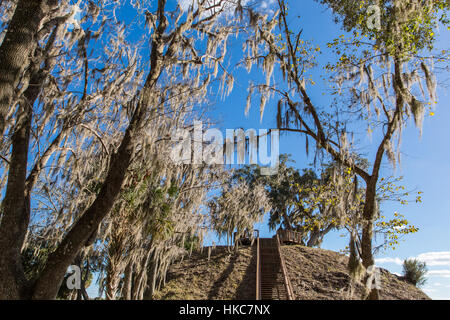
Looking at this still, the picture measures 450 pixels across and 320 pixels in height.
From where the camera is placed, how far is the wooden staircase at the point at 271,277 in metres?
12.0

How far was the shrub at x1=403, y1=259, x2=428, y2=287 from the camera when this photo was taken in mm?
15802

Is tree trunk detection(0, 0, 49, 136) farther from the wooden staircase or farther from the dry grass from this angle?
the dry grass

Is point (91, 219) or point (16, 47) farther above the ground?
point (16, 47)

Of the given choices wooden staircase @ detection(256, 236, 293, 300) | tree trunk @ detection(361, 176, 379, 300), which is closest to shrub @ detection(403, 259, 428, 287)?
wooden staircase @ detection(256, 236, 293, 300)

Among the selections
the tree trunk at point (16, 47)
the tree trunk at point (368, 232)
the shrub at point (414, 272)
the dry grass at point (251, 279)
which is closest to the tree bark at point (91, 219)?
the tree trunk at point (16, 47)

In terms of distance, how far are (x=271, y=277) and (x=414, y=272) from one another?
789cm

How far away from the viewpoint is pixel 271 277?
1388cm

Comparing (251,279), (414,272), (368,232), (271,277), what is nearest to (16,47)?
(368,232)

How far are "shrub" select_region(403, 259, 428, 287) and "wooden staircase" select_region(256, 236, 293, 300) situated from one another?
22.0 feet

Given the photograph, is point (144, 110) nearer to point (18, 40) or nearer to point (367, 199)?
point (18, 40)

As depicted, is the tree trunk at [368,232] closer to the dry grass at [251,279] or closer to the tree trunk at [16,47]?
the dry grass at [251,279]

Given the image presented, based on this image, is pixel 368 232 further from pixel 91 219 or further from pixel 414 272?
pixel 414 272
